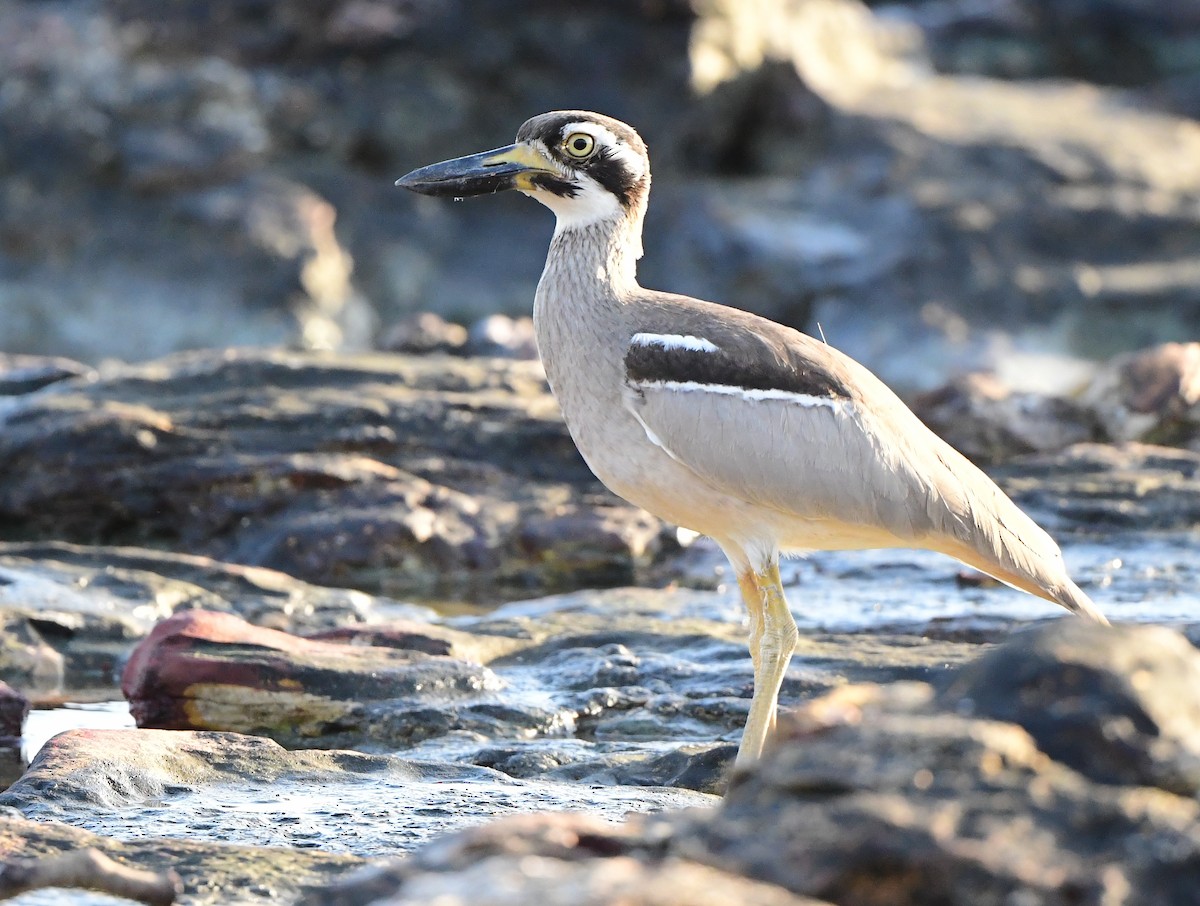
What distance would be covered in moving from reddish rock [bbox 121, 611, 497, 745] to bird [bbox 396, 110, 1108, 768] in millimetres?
1203

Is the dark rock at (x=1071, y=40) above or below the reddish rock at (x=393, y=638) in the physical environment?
above

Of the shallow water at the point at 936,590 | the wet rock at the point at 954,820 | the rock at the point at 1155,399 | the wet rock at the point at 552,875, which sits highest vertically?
the rock at the point at 1155,399

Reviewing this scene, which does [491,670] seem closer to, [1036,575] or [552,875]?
[1036,575]

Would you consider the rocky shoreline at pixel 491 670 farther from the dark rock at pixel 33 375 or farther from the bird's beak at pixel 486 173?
the bird's beak at pixel 486 173

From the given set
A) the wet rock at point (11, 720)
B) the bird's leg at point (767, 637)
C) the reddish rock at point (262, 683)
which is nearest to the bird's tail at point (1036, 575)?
the bird's leg at point (767, 637)

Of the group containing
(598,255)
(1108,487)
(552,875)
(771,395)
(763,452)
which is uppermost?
(598,255)

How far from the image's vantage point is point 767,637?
5922 millimetres

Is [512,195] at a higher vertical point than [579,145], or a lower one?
higher

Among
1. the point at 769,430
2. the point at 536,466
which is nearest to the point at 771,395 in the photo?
the point at 769,430

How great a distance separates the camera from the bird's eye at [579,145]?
6375mm

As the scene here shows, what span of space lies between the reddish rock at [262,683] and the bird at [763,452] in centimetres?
120

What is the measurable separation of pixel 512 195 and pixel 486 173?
37.2ft

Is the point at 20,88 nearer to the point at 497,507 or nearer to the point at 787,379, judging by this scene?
the point at 497,507

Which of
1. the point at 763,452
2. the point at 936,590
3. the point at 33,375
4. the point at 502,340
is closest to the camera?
the point at 763,452
